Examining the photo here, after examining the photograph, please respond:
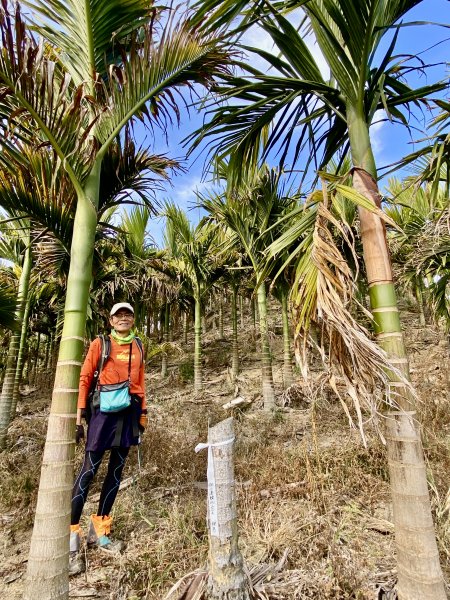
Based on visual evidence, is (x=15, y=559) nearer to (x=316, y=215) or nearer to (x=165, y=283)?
(x=316, y=215)

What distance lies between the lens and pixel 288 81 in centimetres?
246

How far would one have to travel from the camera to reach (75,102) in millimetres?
2322

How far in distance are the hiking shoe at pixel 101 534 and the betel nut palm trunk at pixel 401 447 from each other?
2140 mm

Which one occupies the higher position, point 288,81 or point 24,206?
point 288,81

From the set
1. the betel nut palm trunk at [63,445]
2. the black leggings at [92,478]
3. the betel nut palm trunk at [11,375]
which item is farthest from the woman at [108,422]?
the betel nut palm trunk at [11,375]

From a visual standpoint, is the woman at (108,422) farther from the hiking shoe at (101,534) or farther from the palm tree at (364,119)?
the palm tree at (364,119)

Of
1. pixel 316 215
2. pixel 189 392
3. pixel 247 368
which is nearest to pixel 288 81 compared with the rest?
pixel 316 215

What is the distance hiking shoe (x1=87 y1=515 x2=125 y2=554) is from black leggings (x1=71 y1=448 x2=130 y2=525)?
50 millimetres

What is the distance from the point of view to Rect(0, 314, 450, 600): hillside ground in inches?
95.2

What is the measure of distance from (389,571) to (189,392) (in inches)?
338

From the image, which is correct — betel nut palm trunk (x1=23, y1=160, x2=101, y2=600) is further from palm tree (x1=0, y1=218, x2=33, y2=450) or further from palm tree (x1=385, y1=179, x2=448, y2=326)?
palm tree (x1=385, y1=179, x2=448, y2=326)

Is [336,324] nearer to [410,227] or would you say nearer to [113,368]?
[113,368]

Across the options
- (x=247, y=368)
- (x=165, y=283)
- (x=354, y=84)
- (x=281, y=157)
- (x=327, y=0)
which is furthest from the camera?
(x=247, y=368)

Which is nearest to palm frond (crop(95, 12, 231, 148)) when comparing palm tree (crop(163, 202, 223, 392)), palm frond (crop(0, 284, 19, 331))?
palm frond (crop(0, 284, 19, 331))
